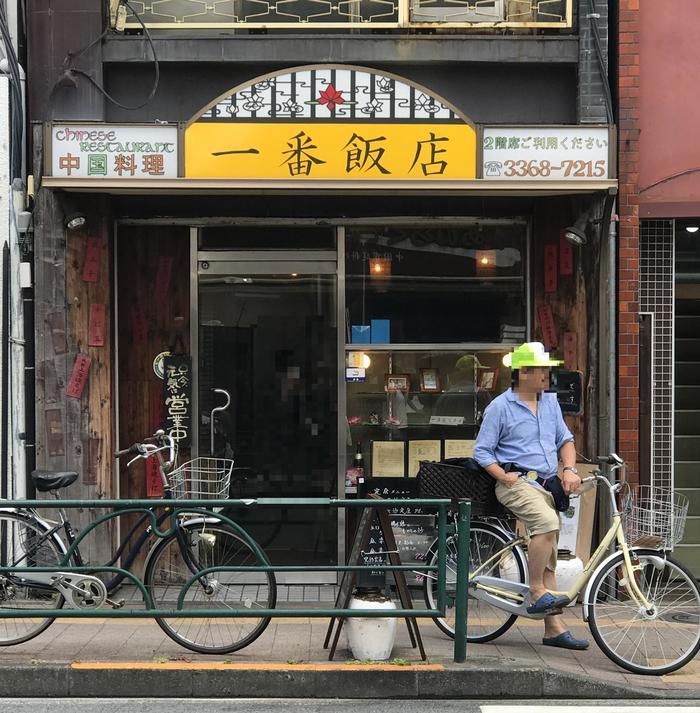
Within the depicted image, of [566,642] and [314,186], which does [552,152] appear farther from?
[566,642]

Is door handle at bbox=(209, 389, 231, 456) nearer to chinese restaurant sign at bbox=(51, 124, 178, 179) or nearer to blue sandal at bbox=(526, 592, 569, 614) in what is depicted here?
chinese restaurant sign at bbox=(51, 124, 178, 179)

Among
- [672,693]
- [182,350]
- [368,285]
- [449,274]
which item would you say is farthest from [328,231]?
[672,693]

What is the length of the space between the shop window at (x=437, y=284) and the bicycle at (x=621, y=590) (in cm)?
226

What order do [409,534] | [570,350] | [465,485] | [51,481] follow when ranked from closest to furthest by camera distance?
[465,485], [51,481], [409,534], [570,350]

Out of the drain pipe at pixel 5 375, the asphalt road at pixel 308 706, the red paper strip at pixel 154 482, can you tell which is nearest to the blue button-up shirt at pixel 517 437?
the asphalt road at pixel 308 706

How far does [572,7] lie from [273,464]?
4636mm

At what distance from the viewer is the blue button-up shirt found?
6.04m

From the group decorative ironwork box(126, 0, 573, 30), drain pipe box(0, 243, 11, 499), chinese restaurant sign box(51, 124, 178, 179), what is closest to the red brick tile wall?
decorative ironwork box(126, 0, 573, 30)

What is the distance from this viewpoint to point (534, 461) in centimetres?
604

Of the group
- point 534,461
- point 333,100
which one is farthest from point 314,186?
point 534,461

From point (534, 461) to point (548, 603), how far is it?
902 mm

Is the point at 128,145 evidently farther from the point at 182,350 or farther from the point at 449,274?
the point at 449,274

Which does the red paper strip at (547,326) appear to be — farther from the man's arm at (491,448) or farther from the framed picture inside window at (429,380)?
the man's arm at (491,448)

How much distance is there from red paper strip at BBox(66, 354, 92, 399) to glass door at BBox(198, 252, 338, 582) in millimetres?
1019
